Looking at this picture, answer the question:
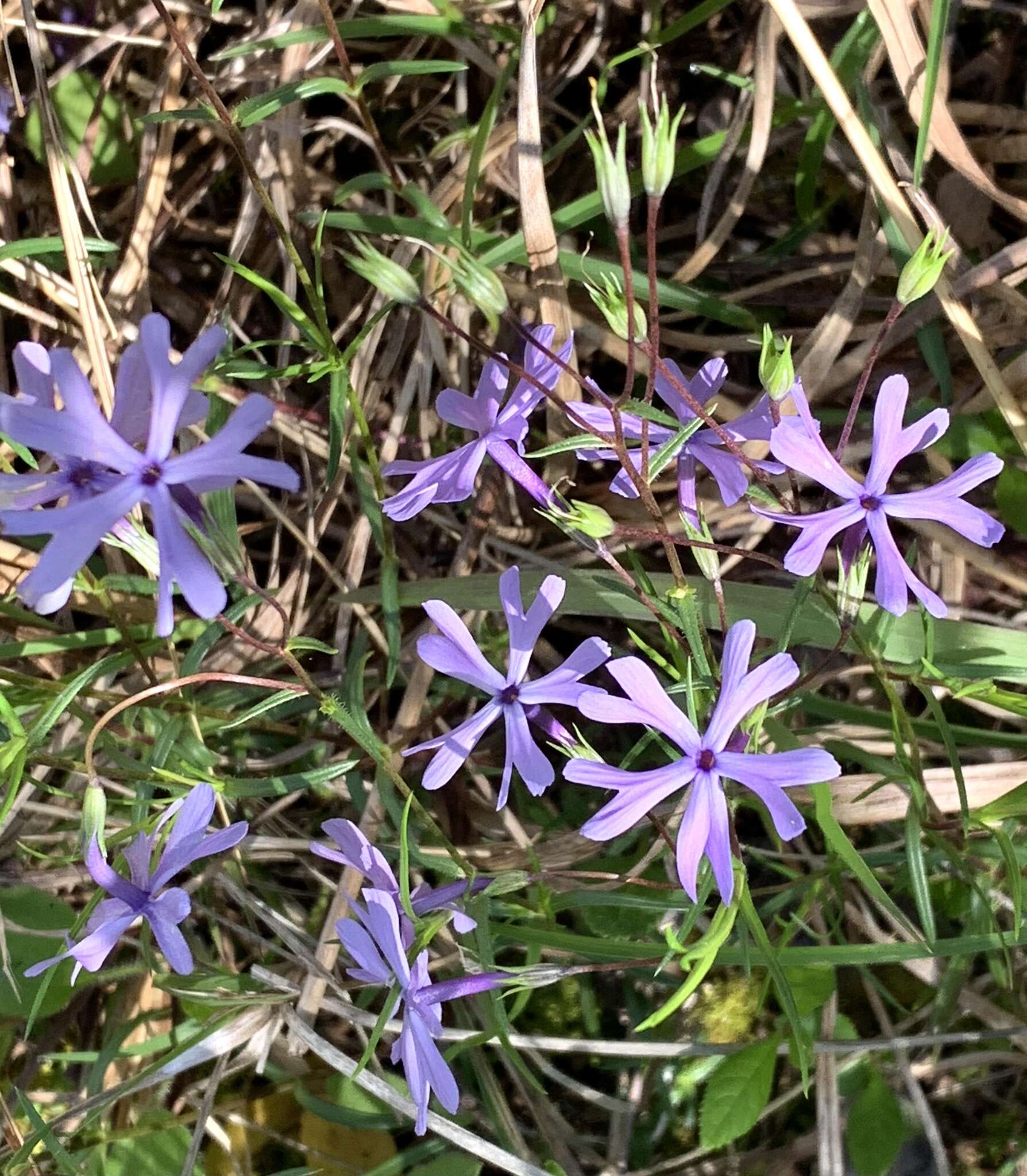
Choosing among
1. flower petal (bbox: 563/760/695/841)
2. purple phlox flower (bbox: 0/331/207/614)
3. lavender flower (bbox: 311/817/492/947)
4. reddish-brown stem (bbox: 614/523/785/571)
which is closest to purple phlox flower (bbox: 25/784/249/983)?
lavender flower (bbox: 311/817/492/947)

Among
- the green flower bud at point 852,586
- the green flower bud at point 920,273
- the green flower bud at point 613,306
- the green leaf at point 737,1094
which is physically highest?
the green flower bud at point 920,273

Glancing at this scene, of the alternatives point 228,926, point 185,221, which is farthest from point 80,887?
point 185,221

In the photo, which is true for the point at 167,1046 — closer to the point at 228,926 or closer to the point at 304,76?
the point at 228,926

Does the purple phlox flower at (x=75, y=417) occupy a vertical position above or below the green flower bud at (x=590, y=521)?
above

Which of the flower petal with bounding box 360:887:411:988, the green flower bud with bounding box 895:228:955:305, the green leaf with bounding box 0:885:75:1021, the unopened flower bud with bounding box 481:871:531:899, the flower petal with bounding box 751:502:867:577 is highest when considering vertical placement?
the green flower bud with bounding box 895:228:955:305

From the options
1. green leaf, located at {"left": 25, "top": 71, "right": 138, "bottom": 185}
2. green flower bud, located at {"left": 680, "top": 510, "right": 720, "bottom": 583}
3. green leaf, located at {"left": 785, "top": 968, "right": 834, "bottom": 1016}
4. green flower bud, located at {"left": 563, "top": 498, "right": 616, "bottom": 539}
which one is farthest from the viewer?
green leaf, located at {"left": 25, "top": 71, "right": 138, "bottom": 185}

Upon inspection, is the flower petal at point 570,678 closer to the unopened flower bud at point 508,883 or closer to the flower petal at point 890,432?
the unopened flower bud at point 508,883

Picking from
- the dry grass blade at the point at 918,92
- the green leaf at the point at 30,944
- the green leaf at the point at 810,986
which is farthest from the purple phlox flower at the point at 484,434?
the green leaf at the point at 30,944

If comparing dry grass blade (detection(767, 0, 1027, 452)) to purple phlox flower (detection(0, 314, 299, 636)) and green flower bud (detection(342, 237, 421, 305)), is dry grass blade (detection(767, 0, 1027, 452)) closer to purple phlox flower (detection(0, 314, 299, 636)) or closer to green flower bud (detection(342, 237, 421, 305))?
green flower bud (detection(342, 237, 421, 305))
